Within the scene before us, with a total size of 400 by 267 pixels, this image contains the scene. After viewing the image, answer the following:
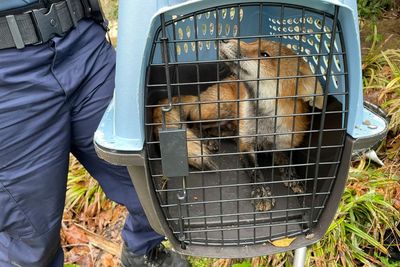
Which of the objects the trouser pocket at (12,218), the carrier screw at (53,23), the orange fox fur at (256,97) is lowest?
the trouser pocket at (12,218)

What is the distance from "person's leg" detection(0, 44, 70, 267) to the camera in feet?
4.80

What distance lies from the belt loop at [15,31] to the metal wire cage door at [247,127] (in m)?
0.43

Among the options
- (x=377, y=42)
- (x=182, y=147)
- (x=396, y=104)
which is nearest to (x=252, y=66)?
(x=182, y=147)

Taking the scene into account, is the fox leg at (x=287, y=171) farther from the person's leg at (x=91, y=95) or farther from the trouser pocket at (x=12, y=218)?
the trouser pocket at (x=12, y=218)

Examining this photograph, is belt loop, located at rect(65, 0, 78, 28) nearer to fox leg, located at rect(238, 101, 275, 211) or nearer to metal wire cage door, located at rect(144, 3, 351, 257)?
metal wire cage door, located at rect(144, 3, 351, 257)

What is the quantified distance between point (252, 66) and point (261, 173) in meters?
0.43

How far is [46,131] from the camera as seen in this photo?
1570 mm

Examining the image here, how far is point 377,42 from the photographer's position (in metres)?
3.15

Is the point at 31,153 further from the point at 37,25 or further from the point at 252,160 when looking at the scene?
the point at 252,160

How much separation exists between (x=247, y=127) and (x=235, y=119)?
0.73 meters

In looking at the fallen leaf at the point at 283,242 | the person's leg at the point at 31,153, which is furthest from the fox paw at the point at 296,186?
the person's leg at the point at 31,153

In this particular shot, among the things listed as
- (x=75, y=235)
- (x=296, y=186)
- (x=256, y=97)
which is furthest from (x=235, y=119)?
(x=75, y=235)

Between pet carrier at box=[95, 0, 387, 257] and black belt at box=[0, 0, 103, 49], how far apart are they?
1.10ft

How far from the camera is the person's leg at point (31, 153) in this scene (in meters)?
1.46
